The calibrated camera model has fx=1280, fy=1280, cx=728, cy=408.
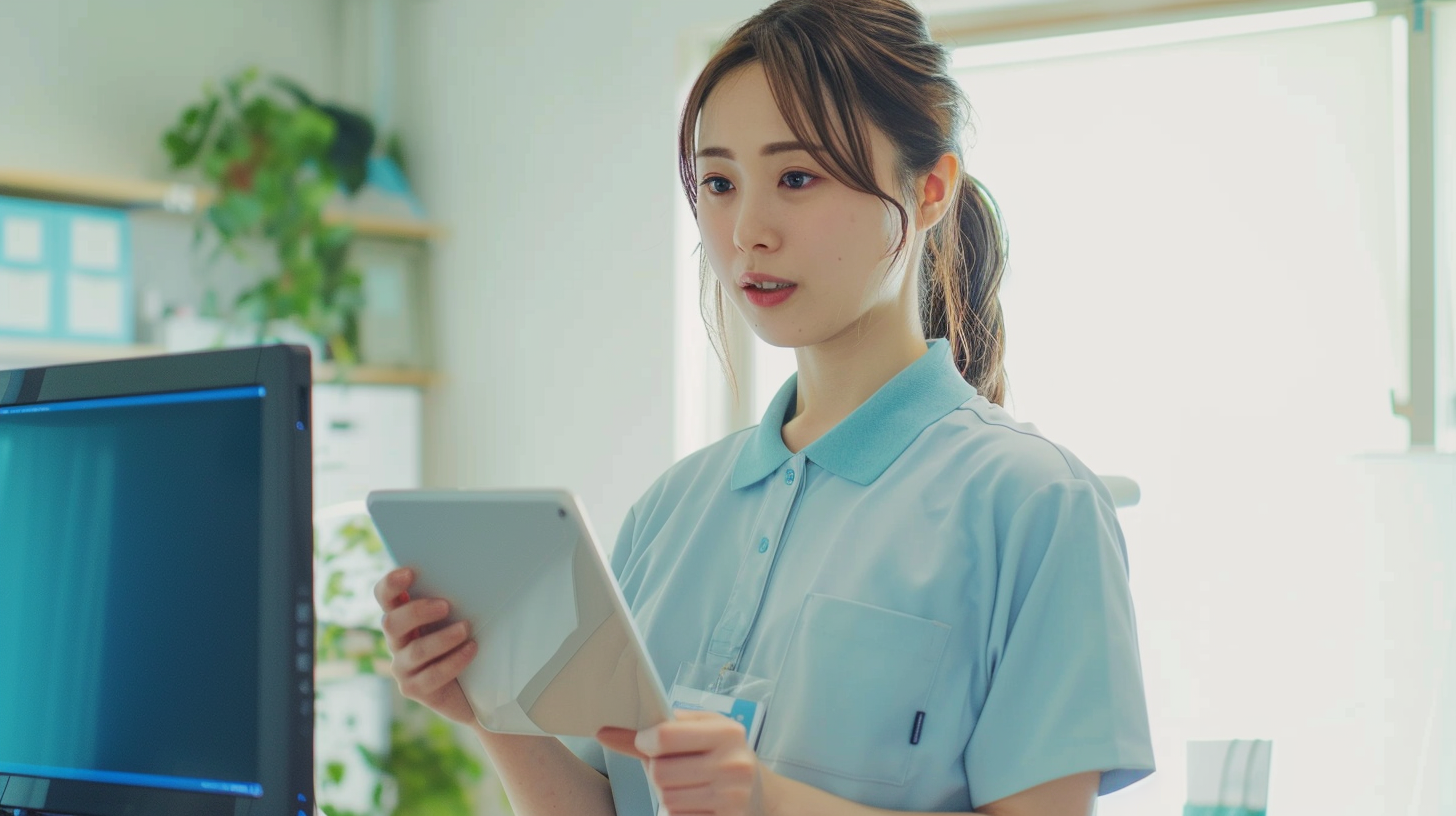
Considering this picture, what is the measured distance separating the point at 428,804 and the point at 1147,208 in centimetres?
199

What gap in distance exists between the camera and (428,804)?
2.88 m

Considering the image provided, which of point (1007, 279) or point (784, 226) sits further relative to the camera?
point (1007, 279)

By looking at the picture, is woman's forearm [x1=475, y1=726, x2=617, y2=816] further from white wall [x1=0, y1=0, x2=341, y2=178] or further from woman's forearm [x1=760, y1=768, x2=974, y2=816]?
white wall [x1=0, y1=0, x2=341, y2=178]

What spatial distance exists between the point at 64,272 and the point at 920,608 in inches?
85.3

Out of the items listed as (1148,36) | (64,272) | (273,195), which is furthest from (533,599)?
(273,195)

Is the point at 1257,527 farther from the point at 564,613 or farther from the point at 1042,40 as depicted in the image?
the point at 564,613

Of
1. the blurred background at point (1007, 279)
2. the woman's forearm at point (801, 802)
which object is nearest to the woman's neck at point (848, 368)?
the woman's forearm at point (801, 802)

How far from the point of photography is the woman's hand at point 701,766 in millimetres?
753

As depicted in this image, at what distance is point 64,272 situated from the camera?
2490 mm

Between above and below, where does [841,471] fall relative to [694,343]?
below

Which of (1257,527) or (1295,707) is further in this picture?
(1257,527)

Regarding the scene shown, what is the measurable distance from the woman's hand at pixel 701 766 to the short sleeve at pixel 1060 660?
20cm

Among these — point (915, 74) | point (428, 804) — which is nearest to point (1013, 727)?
point (915, 74)

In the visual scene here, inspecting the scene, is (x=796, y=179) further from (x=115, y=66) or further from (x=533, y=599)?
(x=115, y=66)
